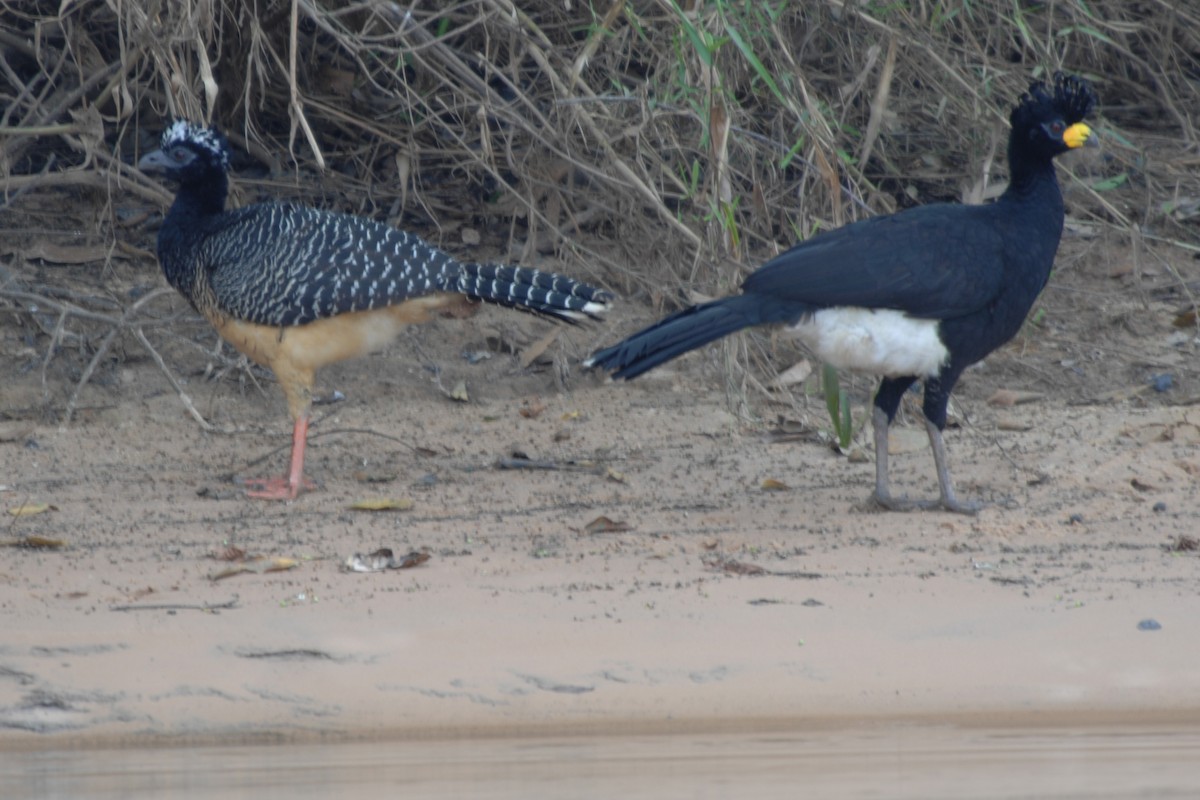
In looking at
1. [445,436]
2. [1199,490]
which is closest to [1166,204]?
[1199,490]

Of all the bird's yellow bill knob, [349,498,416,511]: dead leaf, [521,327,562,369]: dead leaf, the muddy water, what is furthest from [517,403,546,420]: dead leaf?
the muddy water

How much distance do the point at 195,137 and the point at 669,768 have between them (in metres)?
3.75

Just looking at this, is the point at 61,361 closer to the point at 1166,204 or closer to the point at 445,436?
the point at 445,436

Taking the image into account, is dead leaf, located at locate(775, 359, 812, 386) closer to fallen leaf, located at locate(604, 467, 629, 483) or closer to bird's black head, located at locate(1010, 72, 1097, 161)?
fallen leaf, located at locate(604, 467, 629, 483)

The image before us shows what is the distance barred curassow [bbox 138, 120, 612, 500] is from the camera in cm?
610

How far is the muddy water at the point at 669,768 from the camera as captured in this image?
11.3 ft

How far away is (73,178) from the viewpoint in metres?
7.12

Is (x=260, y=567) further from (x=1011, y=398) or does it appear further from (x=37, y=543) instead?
(x=1011, y=398)

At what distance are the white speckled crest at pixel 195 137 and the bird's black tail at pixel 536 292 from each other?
1121 millimetres

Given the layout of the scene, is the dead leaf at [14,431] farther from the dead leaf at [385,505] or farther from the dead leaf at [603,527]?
the dead leaf at [603,527]

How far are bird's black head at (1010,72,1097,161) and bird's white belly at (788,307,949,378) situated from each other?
0.84 metres

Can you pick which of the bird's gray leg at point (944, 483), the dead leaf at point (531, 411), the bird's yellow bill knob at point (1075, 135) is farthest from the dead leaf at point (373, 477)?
the bird's yellow bill knob at point (1075, 135)

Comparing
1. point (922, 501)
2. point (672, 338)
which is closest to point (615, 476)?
point (672, 338)

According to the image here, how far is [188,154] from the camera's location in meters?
6.43
